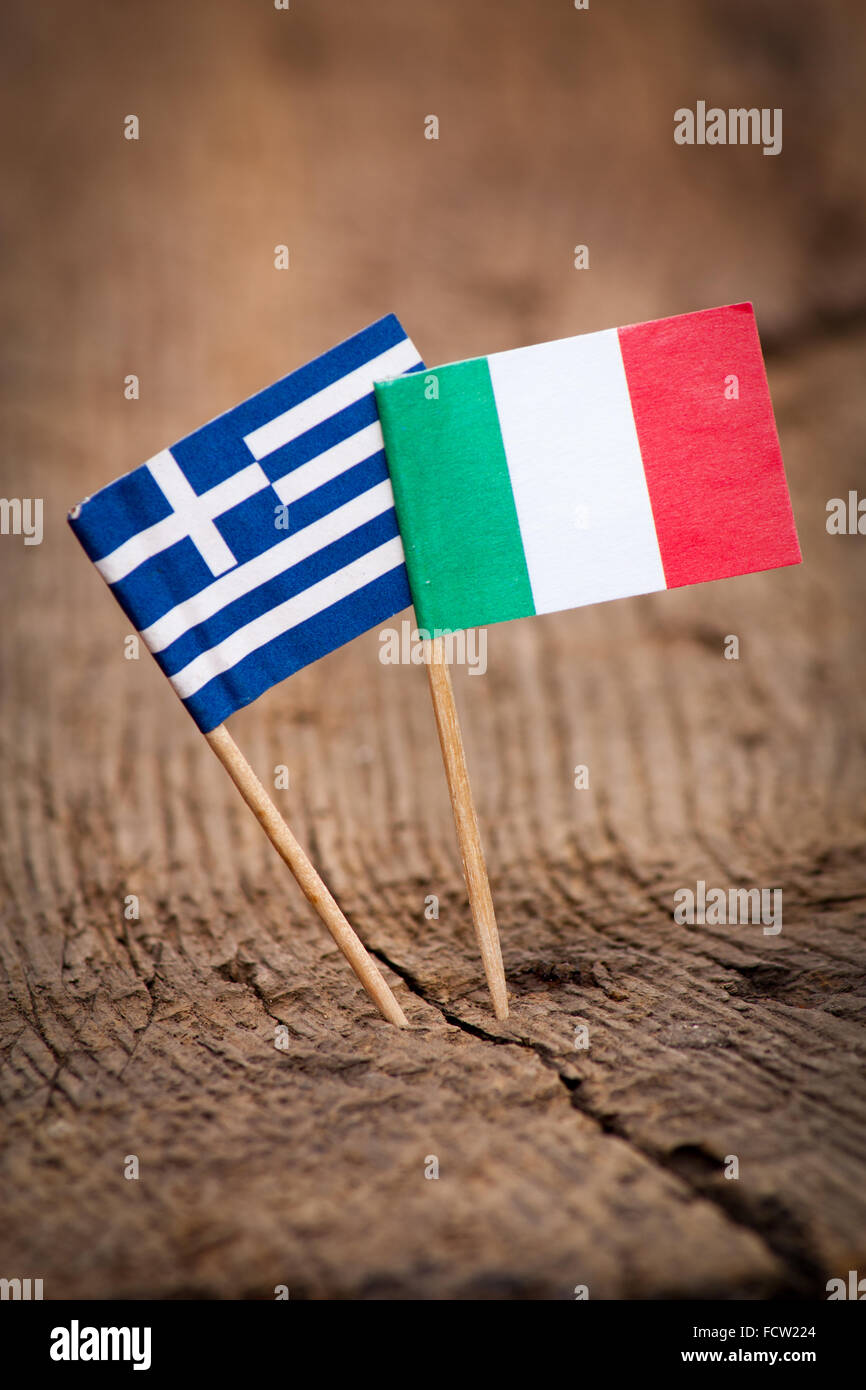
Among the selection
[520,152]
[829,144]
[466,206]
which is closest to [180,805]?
[466,206]

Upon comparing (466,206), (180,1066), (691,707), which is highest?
(466,206)

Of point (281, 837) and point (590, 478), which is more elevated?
point (590, 478)

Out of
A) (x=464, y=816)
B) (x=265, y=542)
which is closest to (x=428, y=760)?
(x=464, y=816)

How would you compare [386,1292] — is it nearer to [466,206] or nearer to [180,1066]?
[180,1066]

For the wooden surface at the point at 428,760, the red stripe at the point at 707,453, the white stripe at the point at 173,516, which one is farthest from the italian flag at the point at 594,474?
the wooden surface at the point at 428,760

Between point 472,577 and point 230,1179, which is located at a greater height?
point 472,577

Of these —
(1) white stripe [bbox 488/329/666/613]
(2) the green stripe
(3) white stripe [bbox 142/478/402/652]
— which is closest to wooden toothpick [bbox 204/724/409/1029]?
(3) white stripe [bbox 142/478/402/652]

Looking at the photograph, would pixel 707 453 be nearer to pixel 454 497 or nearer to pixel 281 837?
pixel 454 497
